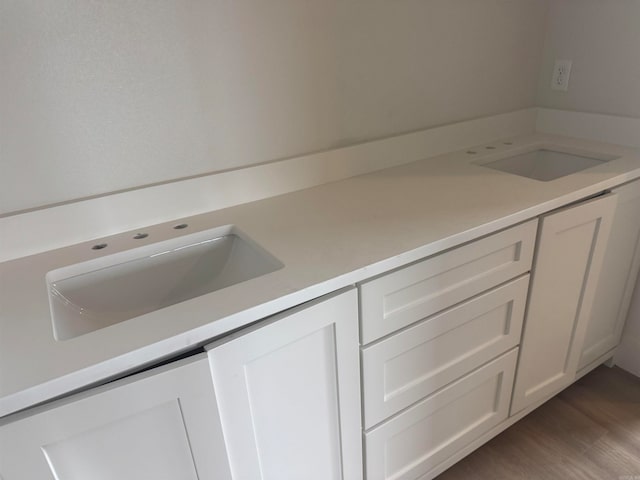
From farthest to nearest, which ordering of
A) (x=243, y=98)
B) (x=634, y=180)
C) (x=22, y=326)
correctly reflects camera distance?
(x=634, y=180) < (x=243, y=98) < (x=22, y=326)

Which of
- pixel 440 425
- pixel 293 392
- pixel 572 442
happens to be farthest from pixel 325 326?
pixel 572 442

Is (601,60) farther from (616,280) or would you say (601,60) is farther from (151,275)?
(151,275)

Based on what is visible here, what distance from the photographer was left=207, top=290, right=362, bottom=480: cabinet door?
815 millimetres

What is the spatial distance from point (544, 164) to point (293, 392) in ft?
4.62

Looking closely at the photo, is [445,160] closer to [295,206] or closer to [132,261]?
[295,206]

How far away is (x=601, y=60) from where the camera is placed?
Answer: 5.32 feet

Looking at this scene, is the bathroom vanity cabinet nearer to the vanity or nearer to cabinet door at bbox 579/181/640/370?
the vanity

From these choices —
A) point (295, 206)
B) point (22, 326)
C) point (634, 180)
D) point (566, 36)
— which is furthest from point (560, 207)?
point (22, 326)

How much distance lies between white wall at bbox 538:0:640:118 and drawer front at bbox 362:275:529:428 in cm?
91

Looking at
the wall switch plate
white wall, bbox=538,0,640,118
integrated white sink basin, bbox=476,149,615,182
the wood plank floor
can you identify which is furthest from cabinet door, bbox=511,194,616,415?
the wall switch plate

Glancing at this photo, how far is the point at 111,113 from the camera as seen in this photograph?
105 cm

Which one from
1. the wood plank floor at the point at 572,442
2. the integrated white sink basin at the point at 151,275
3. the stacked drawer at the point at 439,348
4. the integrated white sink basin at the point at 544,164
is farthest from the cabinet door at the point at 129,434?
the integrated white sink basin at the point at 544,164

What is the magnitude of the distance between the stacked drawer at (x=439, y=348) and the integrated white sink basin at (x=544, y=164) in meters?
0.56

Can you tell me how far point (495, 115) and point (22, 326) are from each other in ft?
5.57
